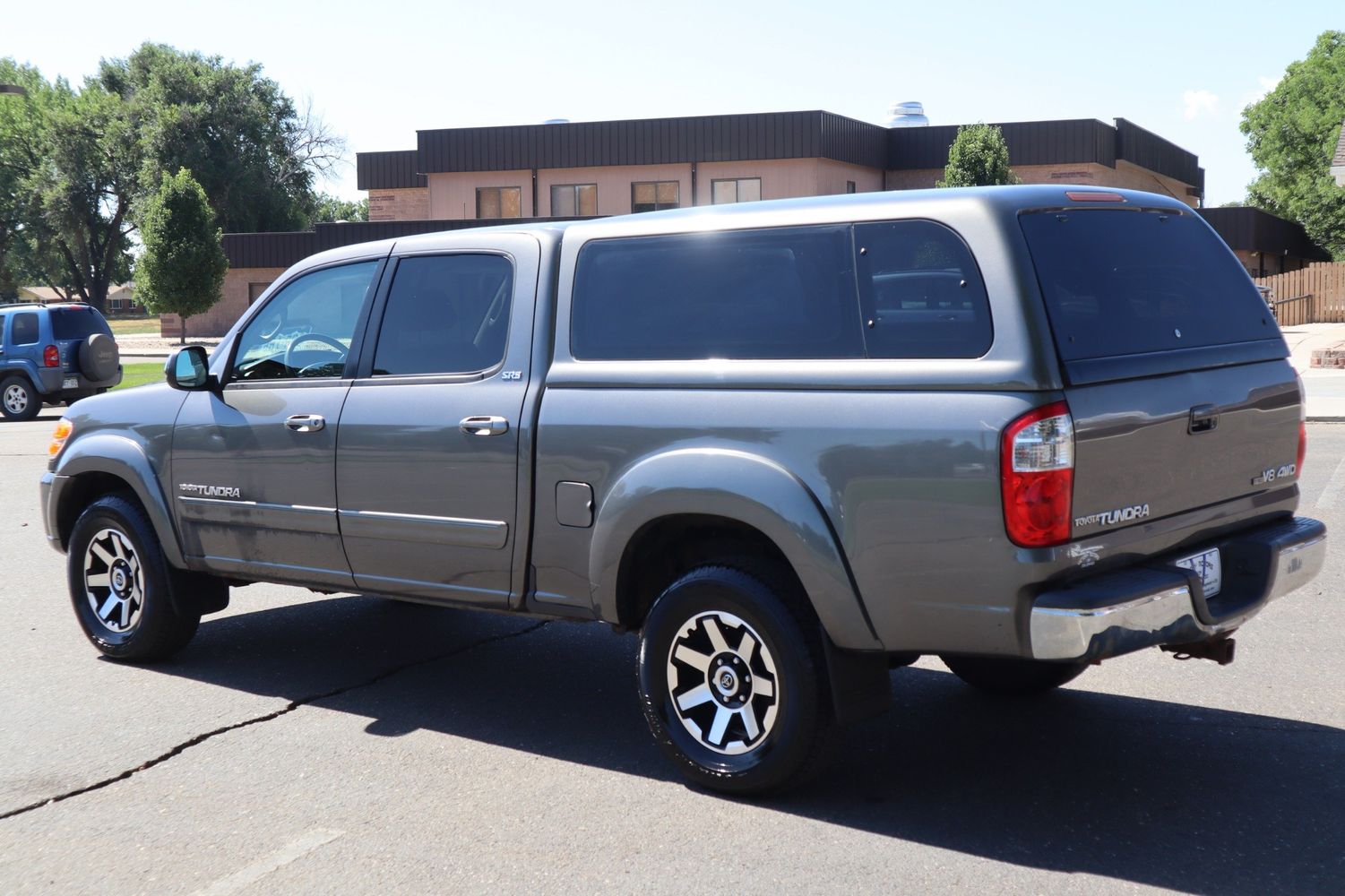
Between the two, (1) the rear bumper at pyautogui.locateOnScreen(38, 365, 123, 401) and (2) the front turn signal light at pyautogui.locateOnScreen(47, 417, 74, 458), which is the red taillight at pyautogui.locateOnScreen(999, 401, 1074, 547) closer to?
(2) the front turn signal light at pyautogui.locateOnScreen(47, 417, 74, 458)

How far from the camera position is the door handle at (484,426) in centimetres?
515

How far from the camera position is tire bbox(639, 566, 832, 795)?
4445 mm

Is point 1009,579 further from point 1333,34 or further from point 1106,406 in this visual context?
point 1333,34

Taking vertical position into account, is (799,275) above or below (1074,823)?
above

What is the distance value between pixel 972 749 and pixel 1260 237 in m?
49.1

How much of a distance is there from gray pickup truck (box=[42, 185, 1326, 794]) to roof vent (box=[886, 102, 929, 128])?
149ft

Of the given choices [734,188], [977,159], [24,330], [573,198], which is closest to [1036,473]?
[24,330]

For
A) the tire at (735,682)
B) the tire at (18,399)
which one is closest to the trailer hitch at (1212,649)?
the tire at (735,682)

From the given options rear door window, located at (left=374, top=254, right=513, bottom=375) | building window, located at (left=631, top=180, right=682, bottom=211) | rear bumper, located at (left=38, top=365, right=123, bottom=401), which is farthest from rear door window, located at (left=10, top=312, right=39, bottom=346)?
building window, located at (left=631, top=180, right=682, bottom=211)

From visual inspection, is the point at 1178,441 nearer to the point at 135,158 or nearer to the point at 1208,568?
the point at 1208,568

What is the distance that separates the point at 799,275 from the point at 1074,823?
6.52ft

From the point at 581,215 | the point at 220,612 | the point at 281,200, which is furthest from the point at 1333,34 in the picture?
the point at 220,612

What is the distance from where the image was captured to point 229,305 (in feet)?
182

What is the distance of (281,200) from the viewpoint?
6706 centimetres
